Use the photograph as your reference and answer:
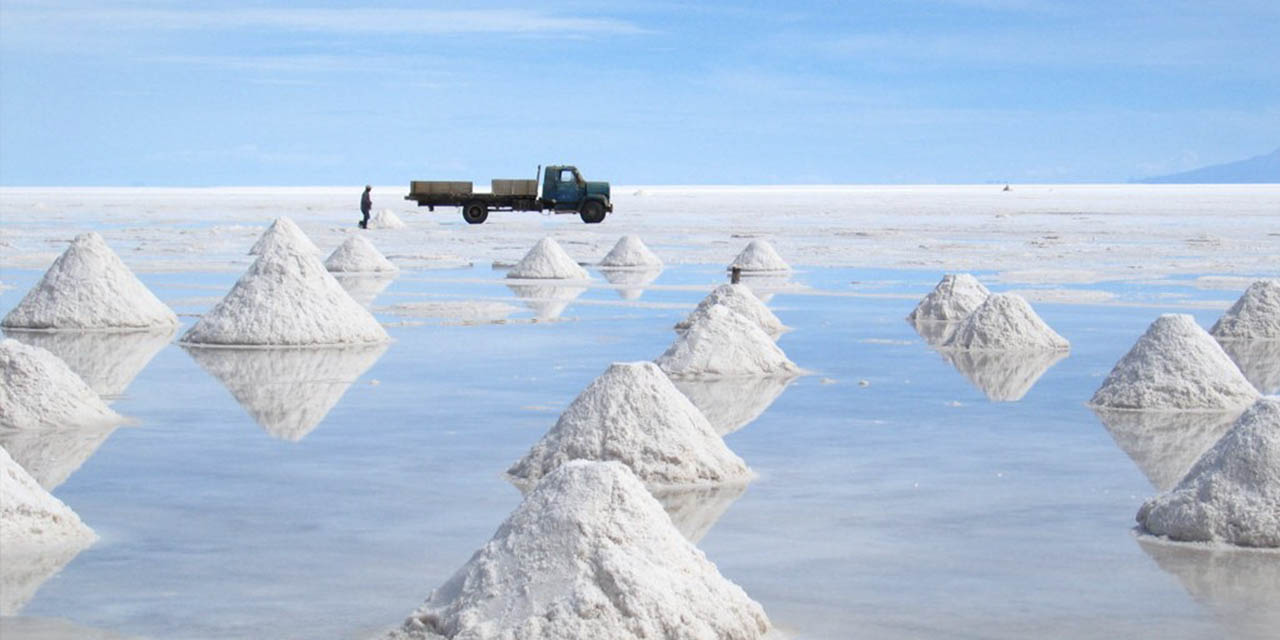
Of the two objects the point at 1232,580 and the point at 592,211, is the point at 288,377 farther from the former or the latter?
the point at 592,211

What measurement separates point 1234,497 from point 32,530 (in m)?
5.34

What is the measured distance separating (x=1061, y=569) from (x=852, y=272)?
22500 mm

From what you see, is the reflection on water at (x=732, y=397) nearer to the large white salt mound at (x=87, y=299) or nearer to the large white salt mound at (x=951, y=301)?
the large white salt mound at (x=951, y=301)

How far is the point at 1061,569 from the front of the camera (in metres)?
7.40

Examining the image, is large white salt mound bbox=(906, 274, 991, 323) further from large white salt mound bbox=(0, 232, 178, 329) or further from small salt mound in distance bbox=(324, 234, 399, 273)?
small salt mound in distance bbox=(324, 234, 399, 273)

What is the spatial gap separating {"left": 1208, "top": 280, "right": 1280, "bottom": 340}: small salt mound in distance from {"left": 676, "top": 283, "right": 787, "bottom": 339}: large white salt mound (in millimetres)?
4381

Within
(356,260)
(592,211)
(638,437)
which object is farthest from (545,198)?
(638,437)

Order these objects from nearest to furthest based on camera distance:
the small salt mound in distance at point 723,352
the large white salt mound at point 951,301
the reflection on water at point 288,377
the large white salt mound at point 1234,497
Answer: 1. the large white salt mound at point 1234,497
2. the reflection on water at point 288,377
3. the small salt mound in distance at point 723,352
4. the large white salt mound at point 951,301

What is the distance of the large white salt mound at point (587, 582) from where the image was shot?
599 centimetres

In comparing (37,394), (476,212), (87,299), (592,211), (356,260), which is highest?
(37,394)

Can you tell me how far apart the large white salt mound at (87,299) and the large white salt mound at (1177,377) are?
9.75 meters

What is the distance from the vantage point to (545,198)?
161 feet

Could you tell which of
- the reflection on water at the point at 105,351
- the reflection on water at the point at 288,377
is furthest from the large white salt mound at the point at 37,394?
the reflection on water at the point at 105,351

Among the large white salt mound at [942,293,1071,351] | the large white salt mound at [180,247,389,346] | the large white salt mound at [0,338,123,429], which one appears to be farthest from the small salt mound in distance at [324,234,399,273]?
the large white salt mound at [0,338,123,429]
